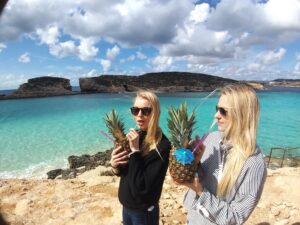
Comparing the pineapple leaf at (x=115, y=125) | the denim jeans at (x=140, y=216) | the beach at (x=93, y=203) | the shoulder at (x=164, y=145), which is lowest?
the beach at (x=93, y=203)

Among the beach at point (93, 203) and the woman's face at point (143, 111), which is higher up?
the woman's face at point (143, 111)

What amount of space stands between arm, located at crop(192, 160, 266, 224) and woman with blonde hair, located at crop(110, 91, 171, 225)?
795mm

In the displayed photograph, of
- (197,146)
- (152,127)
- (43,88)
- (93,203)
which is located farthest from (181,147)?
(43,88)

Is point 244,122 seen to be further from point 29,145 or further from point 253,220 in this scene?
point 29,145

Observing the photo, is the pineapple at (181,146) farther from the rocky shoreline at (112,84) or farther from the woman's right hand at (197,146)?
the rocky shoreline at (112,84)

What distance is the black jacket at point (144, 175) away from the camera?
3.11m

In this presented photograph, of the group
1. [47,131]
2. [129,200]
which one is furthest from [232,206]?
[47,131]

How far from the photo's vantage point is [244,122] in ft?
7.74

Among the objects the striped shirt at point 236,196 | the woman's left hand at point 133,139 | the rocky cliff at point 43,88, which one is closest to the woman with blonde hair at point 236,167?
the striped shirt at point 236,196

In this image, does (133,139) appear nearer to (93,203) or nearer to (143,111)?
(143,111)

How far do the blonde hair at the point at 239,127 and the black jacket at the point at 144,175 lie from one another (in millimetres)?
845

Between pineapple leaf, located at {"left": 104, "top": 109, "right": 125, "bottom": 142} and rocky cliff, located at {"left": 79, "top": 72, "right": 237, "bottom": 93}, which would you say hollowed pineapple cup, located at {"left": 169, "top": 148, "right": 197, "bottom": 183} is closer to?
pineapple leaf, located at {"left": 104, "top": 109, "right": 125, "bottom": 142}

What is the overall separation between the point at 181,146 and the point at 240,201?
598 millimetres

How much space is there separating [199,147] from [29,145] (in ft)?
82.0
